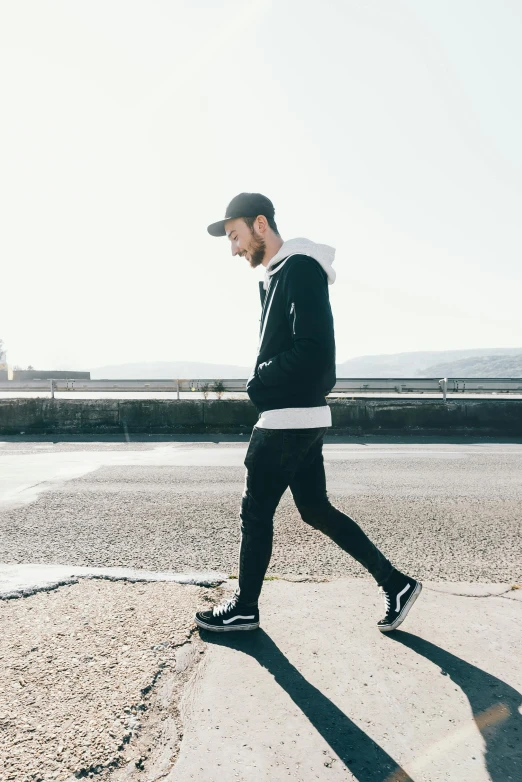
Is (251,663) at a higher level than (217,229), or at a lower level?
lower

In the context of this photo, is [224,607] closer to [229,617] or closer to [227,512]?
→ [229,617]

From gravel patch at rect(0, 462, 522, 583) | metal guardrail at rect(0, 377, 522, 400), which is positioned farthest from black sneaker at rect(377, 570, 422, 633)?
metal guardrail at rect(0, 377, 522, 400)

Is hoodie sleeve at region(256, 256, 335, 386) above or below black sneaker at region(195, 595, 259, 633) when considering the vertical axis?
above

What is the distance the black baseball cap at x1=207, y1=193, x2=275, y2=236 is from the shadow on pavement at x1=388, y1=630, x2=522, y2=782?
6.67 ft

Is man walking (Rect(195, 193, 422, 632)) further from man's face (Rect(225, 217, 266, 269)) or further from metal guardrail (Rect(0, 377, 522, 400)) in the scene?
metal guardrail (Rect(0, 377, 522, 400))

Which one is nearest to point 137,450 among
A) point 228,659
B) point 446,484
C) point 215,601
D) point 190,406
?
point 190,406

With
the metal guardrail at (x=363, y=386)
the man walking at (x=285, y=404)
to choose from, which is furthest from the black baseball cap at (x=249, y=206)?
the metal guardrail at (x=363, y=386)

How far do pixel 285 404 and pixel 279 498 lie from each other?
0.44m

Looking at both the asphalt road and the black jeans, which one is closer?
the black jeans

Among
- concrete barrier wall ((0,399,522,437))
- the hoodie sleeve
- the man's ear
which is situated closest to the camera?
the hoodie sleeve

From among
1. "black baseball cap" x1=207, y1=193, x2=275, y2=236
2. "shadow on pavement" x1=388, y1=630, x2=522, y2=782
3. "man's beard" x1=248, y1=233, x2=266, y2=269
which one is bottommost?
"shadow on pavement" x1=388, y1=630, x2=522, y2=782

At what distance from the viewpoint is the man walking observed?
240cm

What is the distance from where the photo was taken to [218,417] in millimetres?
12406

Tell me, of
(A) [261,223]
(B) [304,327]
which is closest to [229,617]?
(B) [304,327]
